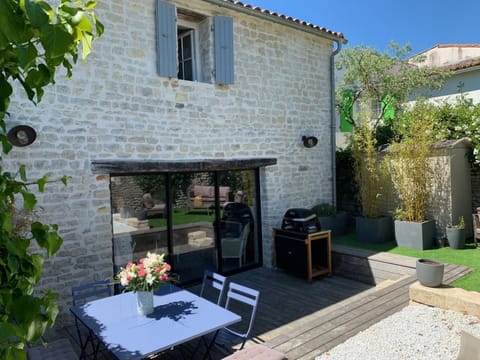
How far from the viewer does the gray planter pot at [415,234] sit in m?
7.21

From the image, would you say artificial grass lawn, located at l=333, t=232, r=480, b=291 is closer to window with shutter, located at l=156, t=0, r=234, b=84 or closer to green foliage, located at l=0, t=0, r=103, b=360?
window with shutter, located at l=156, t=0, r=234, b=84

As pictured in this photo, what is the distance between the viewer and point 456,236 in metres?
7.08

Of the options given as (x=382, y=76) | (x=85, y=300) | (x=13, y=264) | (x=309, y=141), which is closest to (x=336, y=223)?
(x=309, y=141)

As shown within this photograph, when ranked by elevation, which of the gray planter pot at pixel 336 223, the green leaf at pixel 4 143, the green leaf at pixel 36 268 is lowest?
the gray planter pot at pixel 336 223

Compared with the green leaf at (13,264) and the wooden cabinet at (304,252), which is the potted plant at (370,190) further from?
the green leaf at (13,264)

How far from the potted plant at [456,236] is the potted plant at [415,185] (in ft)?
1.13

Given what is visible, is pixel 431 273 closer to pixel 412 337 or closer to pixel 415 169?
pixel 412 337

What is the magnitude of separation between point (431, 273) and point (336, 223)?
3.63 m

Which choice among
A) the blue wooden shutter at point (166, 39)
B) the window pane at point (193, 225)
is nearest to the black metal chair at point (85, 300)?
the window pane at point (193, 225)

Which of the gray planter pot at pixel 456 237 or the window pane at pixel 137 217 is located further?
the gray planter pot at pixel 456 237

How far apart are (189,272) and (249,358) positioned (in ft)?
12.3

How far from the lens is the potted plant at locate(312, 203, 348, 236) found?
8.30 metres

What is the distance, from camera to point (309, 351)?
3764 millimetres

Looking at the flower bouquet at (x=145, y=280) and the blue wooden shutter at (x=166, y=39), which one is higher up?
the blue wooden shutter at (x=166, y=39)
